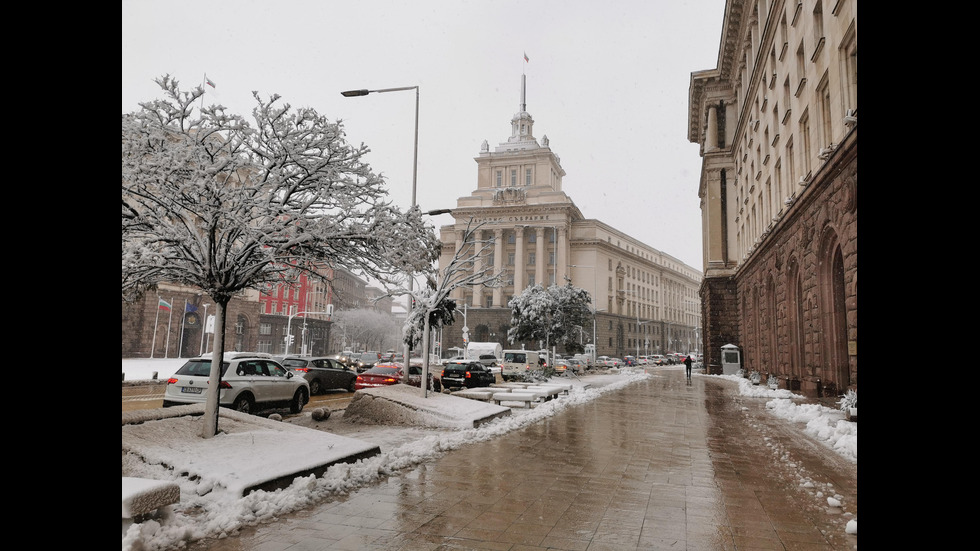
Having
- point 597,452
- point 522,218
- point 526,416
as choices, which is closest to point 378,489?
point 597,452

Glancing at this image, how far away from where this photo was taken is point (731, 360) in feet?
125

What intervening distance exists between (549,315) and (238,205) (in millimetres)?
37344

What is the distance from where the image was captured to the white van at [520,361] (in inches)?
1370

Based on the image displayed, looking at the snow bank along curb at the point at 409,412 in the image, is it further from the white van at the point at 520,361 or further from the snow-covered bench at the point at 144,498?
the white van at the point at 520,361

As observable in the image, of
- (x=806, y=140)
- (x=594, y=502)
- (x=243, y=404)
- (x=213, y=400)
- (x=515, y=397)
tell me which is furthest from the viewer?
(x=806, y=140)

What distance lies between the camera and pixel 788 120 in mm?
22078

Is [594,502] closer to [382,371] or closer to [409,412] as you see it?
[409,412]

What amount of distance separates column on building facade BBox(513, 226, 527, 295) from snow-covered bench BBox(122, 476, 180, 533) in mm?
79648

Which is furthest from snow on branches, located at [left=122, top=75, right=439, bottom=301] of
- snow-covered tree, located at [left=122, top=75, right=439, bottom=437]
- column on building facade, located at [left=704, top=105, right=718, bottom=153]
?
column on building facade, located at [left=704, top=105, right=718, bottom=153]

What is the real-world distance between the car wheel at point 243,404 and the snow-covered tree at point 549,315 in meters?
31.8

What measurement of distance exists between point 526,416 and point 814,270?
9.82 meters

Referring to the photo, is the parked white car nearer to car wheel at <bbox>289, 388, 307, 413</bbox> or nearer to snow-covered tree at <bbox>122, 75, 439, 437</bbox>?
car wheel at <bbox>289, 388, 307, 413</bbox>

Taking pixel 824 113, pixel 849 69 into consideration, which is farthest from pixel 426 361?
pixel 824 113
